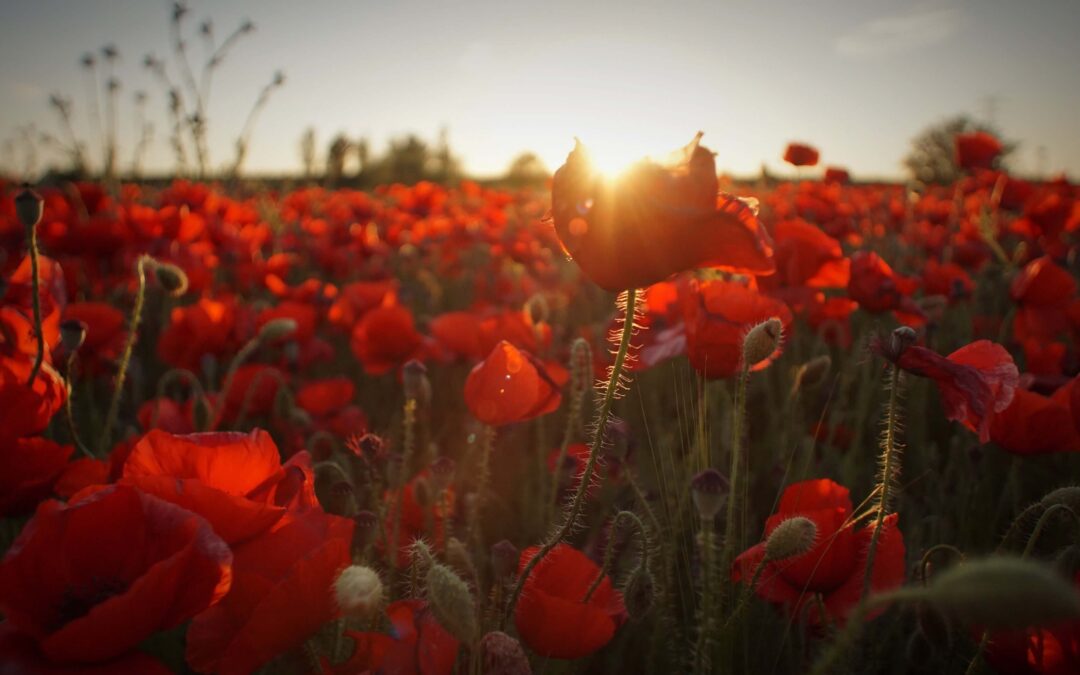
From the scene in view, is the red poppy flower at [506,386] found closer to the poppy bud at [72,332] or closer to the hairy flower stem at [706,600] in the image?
the hairy flower stem at [706,600]

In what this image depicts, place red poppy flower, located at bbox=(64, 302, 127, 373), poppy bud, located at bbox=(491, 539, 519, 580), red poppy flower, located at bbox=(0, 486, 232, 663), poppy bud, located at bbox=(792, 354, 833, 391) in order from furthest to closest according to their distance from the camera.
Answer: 1. red poppy flower, located at bbox=(64, 302, 127, 373)
2. poppy bud, located at bbox=(792, 354, 833, 391)
3. poppy bud, located at bbox=(491, 539, 519, 580)
4. red poppy flower, located at bbox=(0, 486, 232, 663)

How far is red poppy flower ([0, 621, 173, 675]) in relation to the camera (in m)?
0.63

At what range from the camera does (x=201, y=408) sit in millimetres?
1701

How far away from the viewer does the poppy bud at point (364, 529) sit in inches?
44.6

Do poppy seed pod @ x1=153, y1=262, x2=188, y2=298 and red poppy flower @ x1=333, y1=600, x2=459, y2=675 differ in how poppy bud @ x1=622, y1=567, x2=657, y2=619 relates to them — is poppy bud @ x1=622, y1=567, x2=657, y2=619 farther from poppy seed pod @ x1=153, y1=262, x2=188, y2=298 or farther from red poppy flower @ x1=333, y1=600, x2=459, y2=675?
poppy seed pod @ x1=153, y1=262, x2=188, y2=298

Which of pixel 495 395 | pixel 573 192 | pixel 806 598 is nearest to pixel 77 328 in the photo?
pixel 495 395

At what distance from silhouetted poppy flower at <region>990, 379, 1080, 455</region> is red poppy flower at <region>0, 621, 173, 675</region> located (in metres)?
1.29

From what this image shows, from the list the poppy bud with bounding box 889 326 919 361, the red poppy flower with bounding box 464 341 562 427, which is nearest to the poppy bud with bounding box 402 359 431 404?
the red poppy flower with bounding box 464 341 562 427

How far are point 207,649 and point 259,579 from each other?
11cm

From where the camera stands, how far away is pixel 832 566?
0.98m

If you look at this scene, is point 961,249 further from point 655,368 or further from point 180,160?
point 180,160

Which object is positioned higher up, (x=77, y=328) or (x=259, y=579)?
(x=77, y=328)

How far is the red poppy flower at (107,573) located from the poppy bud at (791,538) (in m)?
0.57

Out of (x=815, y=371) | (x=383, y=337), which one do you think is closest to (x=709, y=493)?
(x=815, y=371)
